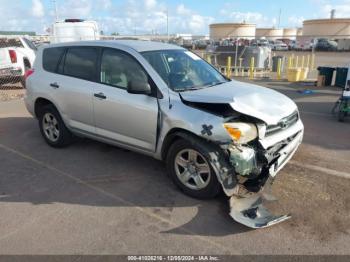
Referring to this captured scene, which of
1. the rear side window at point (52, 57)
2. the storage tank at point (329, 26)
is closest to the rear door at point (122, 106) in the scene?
the rear side window at point (52, 57)

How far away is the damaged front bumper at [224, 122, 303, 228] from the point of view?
11.0 feet

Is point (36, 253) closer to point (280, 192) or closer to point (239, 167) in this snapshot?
point (239, 167)

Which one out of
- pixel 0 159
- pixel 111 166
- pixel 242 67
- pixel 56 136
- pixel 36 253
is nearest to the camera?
pixel 36 253

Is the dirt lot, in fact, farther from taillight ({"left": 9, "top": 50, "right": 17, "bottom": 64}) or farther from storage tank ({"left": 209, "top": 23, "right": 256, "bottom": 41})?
storage tank ({"left": 209, "top": 23, "right": 256, "bottom": 41})

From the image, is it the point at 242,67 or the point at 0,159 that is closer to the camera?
the point at 0,159

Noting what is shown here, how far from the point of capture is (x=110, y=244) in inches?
120

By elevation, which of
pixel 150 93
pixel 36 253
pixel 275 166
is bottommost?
pixel 36 253

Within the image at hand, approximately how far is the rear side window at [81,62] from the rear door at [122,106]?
0.21 metres

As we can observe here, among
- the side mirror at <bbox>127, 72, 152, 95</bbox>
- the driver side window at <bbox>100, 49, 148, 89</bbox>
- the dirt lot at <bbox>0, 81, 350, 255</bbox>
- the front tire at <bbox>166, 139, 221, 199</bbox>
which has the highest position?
the driver side window at <bbox>100, 49, 148, 89</bbox>

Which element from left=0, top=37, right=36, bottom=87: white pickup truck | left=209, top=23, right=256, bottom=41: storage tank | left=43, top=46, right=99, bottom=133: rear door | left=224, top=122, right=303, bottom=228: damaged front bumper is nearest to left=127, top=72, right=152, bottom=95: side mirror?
left=43, top=46, right=99, bottom=133: rear door

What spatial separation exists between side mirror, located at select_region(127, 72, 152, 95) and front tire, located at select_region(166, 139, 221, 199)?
0.74m

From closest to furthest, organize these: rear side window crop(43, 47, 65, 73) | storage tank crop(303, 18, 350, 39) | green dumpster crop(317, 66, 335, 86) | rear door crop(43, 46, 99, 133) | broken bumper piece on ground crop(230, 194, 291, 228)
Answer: broken bumper piece on ground crop(230, 194, 291, 228)
rear door crop(43, 46, 99, 133)
rear side window crop(43, 47, 65, 73)
green dumpster crop(317, 66, 335, 86)
storage tank crop(303, 18, 350, 39)

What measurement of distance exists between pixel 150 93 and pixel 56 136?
2.40 metres

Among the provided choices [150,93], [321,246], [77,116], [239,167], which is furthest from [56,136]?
[321,246]
